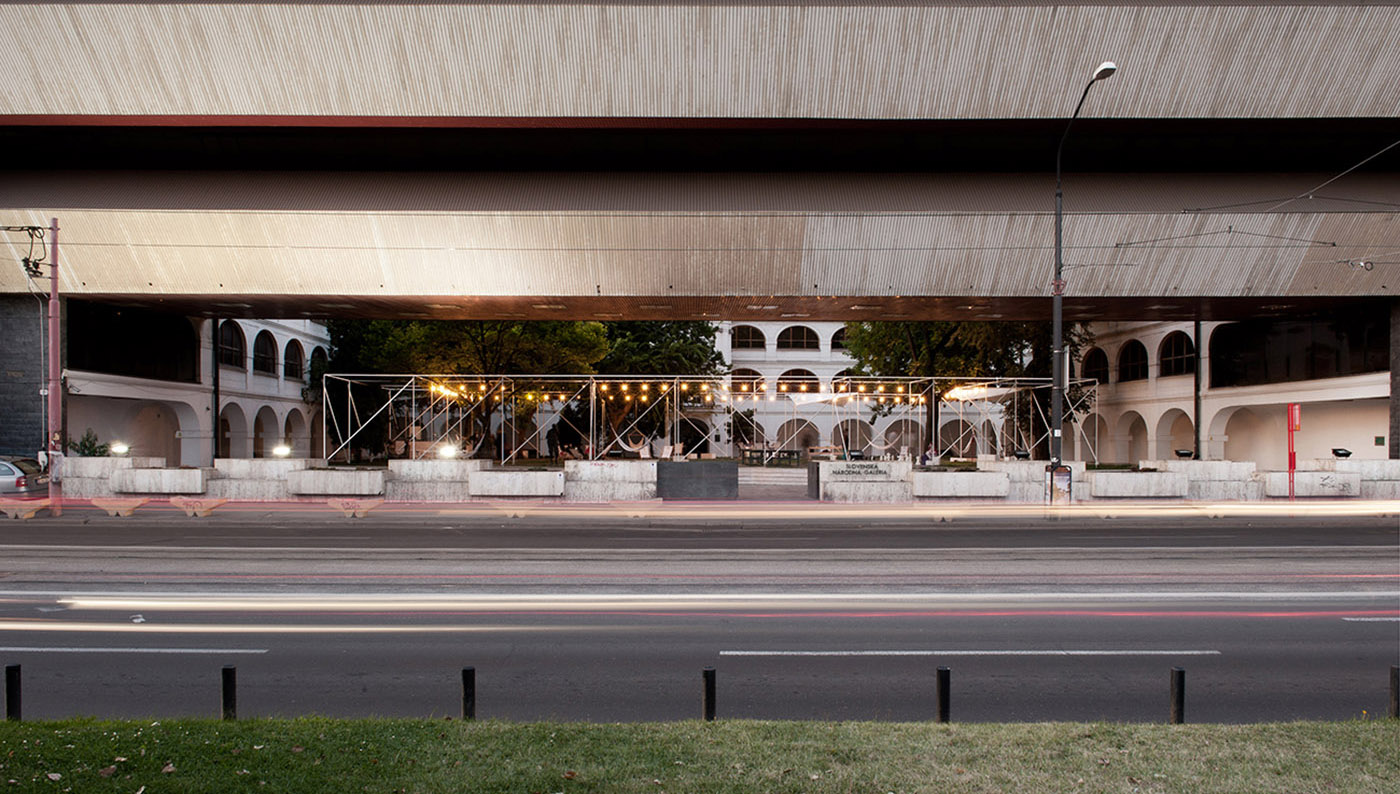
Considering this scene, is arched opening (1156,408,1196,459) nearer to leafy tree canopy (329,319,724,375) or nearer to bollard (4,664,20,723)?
leafy tree canopy (329,319,724,375)

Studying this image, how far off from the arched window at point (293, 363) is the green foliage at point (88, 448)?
1747cm

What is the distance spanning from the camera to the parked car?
2306cm

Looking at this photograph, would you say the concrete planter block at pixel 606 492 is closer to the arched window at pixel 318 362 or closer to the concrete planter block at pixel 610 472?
the concrete planter block at pixel 610 472

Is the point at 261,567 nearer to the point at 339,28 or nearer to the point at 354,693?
the point at 354,693

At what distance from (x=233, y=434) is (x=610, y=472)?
86.8ft

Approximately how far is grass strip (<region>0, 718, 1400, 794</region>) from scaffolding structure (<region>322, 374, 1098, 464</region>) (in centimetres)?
2271

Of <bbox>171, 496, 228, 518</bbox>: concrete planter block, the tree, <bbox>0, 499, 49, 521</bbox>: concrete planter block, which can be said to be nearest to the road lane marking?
<bbox>171, 496, 228, 518</bbox>: concrete planter block

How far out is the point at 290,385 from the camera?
47.1 m

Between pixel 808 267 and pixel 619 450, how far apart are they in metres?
21.7

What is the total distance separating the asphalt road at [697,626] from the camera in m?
6.82

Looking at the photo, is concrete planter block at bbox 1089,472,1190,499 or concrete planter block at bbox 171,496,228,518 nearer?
concrete planter block at bbox 171,496,228,518

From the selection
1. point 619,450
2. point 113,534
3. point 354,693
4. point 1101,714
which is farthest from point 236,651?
point 619,450

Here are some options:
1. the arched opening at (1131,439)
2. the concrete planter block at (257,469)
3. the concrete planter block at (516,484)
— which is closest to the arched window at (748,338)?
the arched opening at (1131,439)

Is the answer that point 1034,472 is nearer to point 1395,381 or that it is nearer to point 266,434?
point 1395,381
